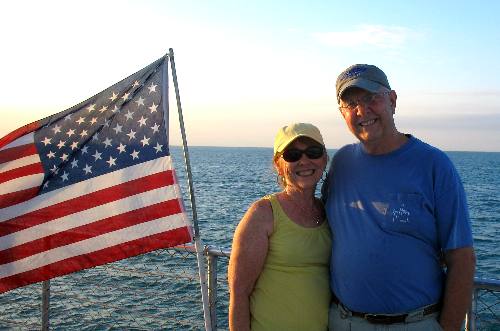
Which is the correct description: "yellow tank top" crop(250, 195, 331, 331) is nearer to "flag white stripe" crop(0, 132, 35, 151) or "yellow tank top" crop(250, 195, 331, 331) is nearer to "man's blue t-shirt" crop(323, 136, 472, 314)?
"man's blue t-shirt" crop(323, 136, 472, 314)

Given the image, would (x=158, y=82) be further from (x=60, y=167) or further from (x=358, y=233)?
(x=358, y=233)

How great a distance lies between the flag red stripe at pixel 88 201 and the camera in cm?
411

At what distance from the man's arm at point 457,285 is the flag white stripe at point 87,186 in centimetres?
219

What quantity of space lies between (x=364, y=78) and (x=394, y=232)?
3.00 feet

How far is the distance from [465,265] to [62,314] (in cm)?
1136

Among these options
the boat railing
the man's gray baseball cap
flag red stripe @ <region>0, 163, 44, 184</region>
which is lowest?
the boat railing

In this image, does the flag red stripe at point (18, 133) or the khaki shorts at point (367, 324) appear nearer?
the khaki shorts at point (367, 324)

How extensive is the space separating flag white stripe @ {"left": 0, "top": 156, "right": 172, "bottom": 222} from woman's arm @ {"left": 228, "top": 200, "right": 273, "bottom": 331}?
4.12 feet

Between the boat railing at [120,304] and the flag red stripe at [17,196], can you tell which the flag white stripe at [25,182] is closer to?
the flag red stripe at [17,196]

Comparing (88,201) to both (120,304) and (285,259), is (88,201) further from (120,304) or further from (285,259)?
(120,304)

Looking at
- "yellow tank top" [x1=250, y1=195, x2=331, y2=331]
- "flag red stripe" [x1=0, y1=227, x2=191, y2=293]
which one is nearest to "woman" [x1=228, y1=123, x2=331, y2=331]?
"yellow tank top" [x1=250, y1=195, x2=331, y2=331]

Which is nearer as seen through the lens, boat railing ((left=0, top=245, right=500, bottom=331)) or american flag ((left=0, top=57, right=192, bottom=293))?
american flag ((left=0, top=57, right=192, bottom=293))

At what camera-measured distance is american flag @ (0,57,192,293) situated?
13.4ft

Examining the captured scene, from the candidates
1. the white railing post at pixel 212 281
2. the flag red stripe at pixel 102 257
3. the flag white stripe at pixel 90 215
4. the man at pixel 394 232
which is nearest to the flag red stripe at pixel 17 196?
the flag white stripe at pixel 90 215
